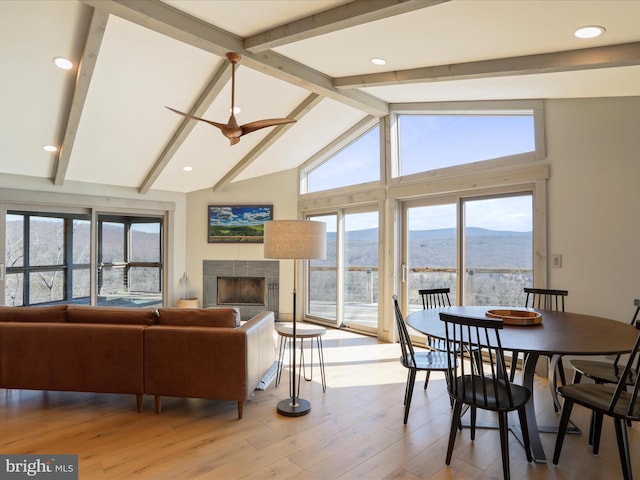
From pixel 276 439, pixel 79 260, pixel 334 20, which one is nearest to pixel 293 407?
pixel 276 439

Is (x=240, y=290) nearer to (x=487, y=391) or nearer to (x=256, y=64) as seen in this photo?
(x=256, y=64)

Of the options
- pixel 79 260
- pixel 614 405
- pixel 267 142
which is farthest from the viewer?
pixel 79 260

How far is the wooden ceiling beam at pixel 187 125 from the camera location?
12.9 ft

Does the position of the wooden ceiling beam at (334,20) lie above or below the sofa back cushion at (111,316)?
above

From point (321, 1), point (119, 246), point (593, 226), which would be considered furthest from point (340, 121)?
point (119, 246)

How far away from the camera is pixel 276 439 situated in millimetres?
2621

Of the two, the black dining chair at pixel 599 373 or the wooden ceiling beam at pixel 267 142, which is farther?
the wooden ceiling beam at pixel 267 142

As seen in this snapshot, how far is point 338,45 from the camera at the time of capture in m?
3.33

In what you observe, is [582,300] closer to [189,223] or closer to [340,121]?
[340,121]

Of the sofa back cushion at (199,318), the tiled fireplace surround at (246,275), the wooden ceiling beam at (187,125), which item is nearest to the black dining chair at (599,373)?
the sofa back cushion at (199,318)

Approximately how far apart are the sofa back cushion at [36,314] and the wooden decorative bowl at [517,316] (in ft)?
11.3

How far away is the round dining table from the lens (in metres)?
2.08

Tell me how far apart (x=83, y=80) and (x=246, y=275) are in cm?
419

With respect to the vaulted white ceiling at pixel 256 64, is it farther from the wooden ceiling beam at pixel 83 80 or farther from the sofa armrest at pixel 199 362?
the sofa armrest at pixel 199 362
